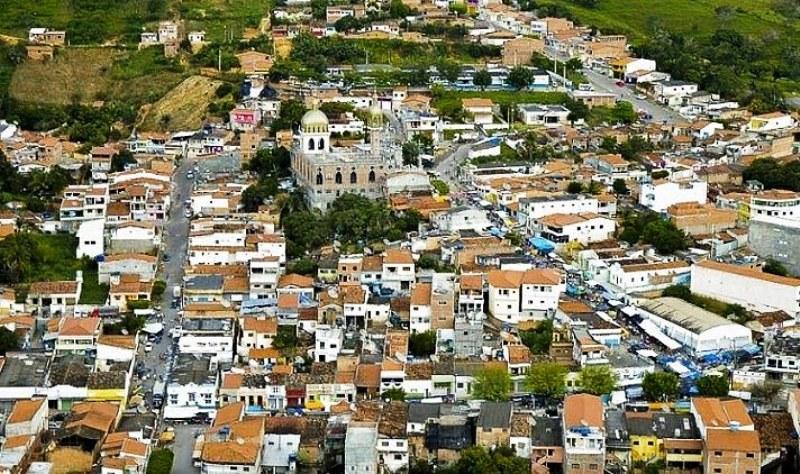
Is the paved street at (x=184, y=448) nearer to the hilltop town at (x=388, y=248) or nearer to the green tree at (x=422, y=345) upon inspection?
the hilltop town at (x=388, y=248)

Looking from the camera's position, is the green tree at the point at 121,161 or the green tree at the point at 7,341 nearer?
the green tree at the point at 7,341

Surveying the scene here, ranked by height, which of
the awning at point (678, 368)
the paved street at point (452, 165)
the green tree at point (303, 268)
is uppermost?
the paved street at point (452, 165)

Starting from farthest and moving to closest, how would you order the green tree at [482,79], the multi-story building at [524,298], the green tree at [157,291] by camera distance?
1. the green tree at [482,79]
2. the green tree at [157,291]
3. the multi-story building at [524,298]

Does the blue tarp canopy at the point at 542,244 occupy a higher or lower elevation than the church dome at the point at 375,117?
lower

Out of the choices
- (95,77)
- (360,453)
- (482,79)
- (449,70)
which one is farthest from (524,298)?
(95,77)

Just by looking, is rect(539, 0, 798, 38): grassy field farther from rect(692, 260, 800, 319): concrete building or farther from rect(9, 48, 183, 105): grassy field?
rect(692, 260, 800, 319): concrete building

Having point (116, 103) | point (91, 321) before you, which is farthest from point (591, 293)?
point (116, 103)

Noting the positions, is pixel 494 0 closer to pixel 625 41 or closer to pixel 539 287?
pixel 625 41

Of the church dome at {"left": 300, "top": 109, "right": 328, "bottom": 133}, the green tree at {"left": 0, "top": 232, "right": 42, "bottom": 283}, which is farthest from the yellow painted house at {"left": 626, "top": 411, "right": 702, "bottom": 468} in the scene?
the church dome at {"left": 300, "top": 109, "right": 328, "bottom": 133}

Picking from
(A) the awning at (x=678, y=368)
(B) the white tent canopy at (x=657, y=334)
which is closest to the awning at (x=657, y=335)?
(B) the white tent canopy at (x=657, y=334)
